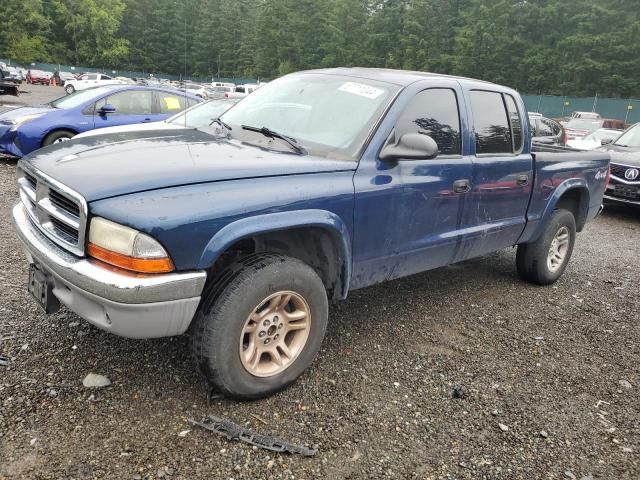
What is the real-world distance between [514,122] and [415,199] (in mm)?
1599

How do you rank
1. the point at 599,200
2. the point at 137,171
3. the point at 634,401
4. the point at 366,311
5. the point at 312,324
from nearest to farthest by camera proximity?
the point at 137,171 < the point at 312,324 < the point at 634,401 < the point at 366,311 < the point at 599,200

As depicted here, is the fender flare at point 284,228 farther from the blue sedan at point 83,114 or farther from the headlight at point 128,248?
the blue sedan at point 83,114

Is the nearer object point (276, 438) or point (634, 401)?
point (276, 438)

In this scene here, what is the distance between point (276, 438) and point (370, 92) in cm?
224

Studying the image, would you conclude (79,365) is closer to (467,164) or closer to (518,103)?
(467,164)

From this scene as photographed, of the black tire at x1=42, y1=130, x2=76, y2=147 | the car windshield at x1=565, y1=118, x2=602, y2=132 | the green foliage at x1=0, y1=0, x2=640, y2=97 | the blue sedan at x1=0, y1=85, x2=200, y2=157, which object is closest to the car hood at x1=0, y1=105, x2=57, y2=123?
the blue sedan at x1=0, y1=85, x2=200, y2=157

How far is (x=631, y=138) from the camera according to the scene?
401 inches

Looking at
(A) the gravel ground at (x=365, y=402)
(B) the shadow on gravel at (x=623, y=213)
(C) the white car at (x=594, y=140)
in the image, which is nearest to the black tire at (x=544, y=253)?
(A) the gravel ground at (x=365, y=402)

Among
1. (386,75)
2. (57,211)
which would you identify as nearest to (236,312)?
(57,211)

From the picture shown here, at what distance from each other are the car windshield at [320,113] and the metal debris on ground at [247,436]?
5.31 feet

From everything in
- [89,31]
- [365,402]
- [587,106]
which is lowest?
[365,402]

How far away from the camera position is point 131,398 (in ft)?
9.28

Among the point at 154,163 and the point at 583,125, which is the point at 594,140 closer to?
the point at 583,125

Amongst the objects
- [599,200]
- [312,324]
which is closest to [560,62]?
[599,200]
